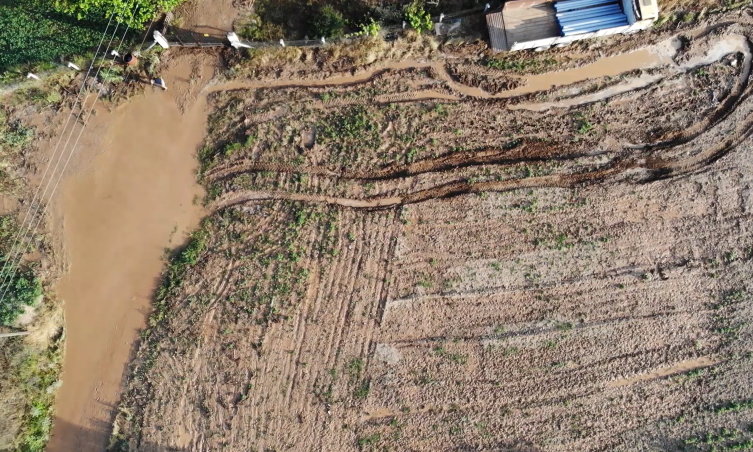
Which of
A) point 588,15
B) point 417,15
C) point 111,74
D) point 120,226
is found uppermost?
point 588,15

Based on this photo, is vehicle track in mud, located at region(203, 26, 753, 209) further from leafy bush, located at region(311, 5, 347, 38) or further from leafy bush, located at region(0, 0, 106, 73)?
leafy bush, located at region(0, 0, 106, 73)

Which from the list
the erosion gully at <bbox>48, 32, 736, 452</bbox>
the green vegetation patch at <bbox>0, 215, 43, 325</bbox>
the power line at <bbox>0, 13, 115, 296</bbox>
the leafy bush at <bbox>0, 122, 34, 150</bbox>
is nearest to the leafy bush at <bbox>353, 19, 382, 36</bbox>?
the erosion gully at <bbox>48, 32, 736, 452</bbox>

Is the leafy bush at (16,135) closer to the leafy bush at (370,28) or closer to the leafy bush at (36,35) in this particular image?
the leafy bush at (36,35)

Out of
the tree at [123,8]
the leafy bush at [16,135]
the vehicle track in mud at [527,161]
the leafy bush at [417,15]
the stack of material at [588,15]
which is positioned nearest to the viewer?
the tree at [123,8]

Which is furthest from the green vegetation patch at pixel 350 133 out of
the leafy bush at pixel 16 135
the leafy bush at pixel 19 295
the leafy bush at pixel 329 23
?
the leafy bush at pixel 19 295

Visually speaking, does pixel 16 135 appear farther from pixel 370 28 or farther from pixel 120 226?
pixel 370 28

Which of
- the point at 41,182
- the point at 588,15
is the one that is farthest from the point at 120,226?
the point at 588,15
